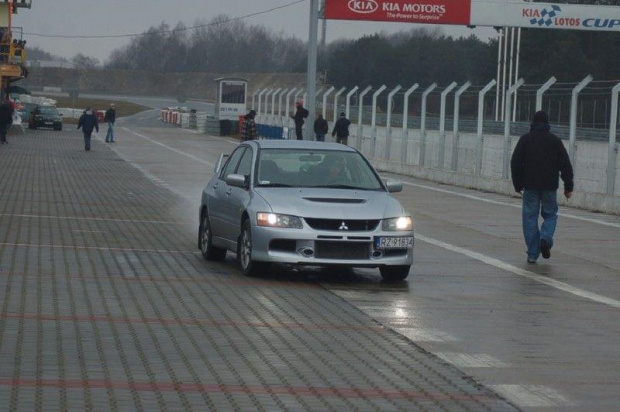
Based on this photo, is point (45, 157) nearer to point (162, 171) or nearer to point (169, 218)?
point (162, 171)

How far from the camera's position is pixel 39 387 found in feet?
25.0

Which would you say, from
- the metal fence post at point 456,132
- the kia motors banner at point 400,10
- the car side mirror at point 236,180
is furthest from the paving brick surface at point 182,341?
the kia motors banner at point 400,10

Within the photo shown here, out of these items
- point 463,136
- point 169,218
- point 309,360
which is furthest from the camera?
point 463,136

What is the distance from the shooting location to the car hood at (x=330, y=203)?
13047 millimetres

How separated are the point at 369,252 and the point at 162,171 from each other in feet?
76.4

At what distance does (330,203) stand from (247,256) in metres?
1.01

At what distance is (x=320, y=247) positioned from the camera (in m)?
13.0

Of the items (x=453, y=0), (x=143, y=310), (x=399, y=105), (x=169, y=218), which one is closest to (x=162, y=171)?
(x=399, y=105)

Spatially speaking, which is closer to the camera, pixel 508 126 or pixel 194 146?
pixel 508 126

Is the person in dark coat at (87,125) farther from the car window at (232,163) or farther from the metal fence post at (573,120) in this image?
the car window at (232,163)

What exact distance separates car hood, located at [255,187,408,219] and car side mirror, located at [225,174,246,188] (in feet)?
0.69

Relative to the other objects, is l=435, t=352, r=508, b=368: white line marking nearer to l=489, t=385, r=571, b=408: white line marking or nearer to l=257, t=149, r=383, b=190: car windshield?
l=489, t=385, r=571, b=408: white line marking

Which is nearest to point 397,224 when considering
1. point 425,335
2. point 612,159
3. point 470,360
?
point 425,335

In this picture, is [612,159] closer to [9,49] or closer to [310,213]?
[310,213]
